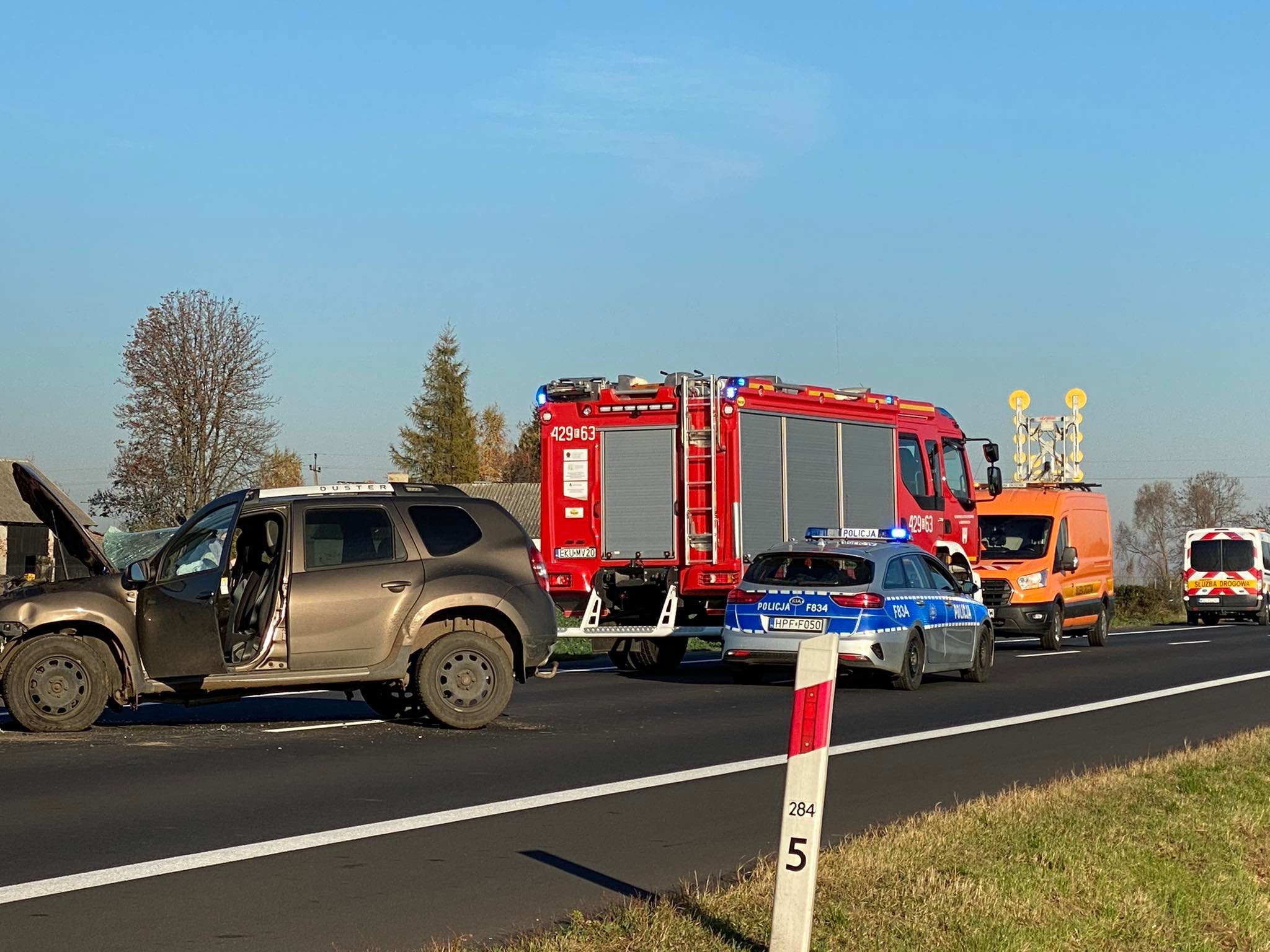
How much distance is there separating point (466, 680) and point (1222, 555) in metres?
35.2

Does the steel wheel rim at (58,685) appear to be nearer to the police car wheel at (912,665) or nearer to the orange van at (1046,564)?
the police car wheel at (912,665)

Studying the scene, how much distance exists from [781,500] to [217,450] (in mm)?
38889

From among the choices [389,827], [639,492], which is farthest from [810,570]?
[389,827]

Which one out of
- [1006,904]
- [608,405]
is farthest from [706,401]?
[1006,904]

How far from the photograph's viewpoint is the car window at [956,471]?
81.1 ft

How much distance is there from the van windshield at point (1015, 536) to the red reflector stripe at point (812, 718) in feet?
76.0

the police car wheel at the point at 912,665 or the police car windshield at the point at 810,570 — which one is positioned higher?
the police car windshield at the point at 810,570

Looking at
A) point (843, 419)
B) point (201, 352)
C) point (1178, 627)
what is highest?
point (201, 352)

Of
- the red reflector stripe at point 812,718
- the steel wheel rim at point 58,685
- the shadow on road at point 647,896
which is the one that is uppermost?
the red reflector stripe at point 812,718

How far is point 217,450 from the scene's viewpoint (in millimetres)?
56781

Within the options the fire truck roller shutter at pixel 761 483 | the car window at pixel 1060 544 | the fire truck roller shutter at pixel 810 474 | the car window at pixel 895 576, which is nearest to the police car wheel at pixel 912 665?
the car window at pixel 895 576

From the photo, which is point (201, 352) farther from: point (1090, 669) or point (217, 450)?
point (1090, 669)

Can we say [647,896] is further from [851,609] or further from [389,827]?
[851,609]

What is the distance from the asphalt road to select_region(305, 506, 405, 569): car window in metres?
1.42
